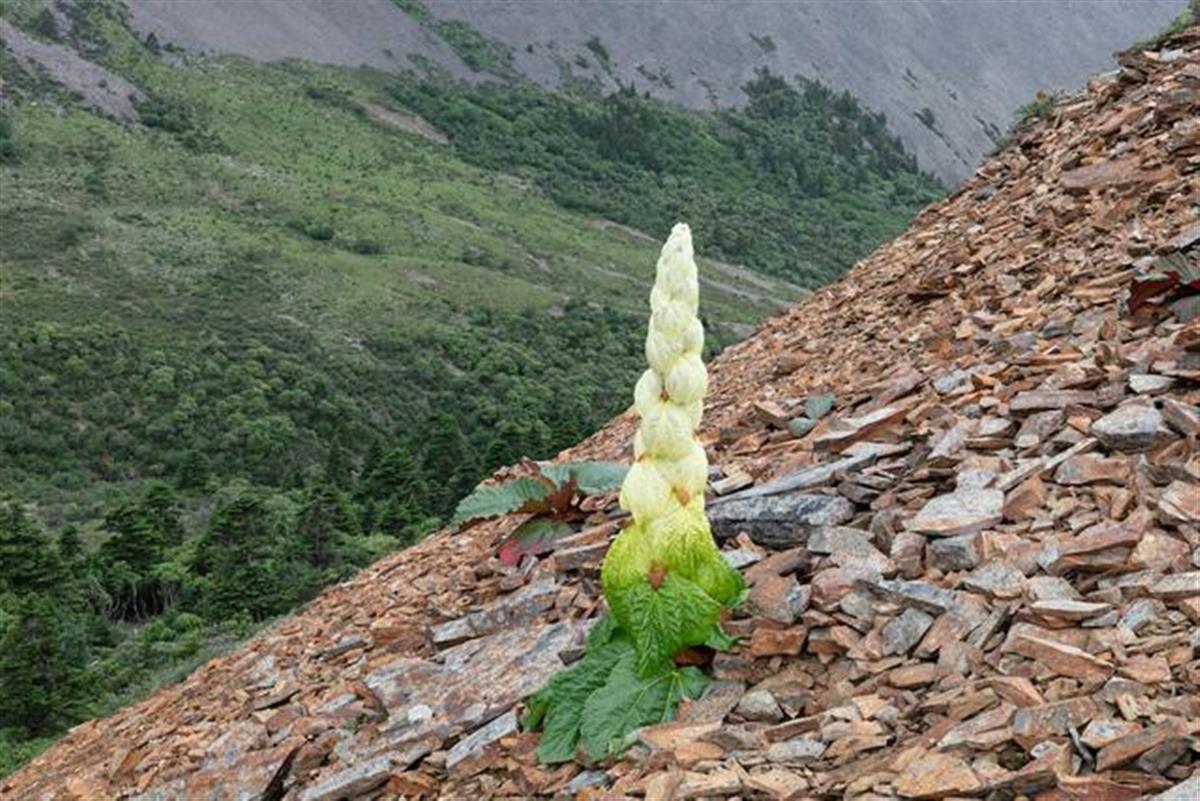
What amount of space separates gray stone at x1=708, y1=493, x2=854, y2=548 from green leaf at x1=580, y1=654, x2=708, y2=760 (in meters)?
0.96

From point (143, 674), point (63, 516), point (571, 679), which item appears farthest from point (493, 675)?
point (63, 516)

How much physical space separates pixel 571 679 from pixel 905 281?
5941 millimetres

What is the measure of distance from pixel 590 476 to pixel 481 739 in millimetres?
2094

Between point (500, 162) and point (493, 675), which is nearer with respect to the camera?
point (493, 675)

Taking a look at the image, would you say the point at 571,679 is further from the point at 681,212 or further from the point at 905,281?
the point at 681,212

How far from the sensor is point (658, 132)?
19338 cm

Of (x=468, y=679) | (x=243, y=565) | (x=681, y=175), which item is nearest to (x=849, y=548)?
(x=468, y=679)

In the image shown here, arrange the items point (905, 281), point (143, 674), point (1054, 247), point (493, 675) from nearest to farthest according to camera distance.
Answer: point (493, 675), point (1054, 247), point (905, 281), point (143, 674)

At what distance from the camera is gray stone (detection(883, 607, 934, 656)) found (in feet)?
13.9

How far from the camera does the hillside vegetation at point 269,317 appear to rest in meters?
43.4

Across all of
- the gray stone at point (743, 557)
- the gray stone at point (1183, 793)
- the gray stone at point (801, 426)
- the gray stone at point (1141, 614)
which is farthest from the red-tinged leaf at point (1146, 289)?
the gray stone at point (1183, 793)

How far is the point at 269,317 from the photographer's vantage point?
86.1 m

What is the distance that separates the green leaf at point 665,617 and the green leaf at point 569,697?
0.58 ft

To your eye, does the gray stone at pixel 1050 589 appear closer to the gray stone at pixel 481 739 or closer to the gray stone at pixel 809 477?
the gray stone at pixel 809 477
